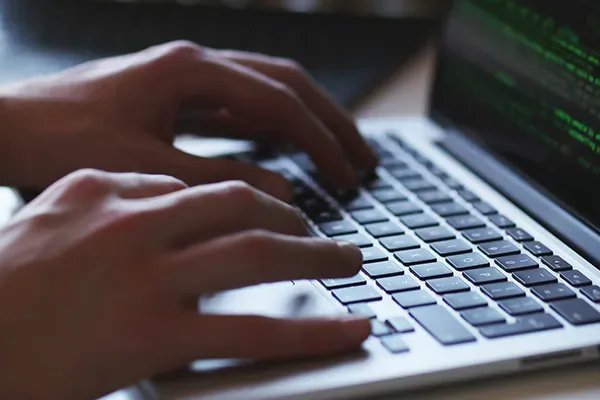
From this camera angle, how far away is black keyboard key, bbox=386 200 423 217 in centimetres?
72

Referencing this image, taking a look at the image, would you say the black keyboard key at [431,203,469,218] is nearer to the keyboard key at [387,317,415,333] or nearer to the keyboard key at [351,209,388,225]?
the keyboard key at [351,209,388,225]

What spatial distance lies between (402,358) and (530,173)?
0.30m

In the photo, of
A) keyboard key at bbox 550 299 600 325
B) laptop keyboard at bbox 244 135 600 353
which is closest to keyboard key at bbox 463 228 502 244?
laptop keyboard at bbox 244 135 600 353

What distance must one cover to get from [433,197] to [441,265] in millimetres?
134

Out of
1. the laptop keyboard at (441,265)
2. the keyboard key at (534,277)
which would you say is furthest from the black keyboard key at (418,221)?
the keyboard key at (534,277)

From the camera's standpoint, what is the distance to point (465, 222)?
0.70m

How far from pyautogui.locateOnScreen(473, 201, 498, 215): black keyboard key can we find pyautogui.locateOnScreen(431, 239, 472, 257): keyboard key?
0.07 meters

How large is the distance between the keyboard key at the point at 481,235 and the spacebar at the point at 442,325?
0.38 feet

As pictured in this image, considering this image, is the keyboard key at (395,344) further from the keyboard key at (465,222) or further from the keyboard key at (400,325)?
the keyboard key at (465,222)

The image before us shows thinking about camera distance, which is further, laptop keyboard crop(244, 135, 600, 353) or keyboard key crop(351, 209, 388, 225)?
keyboard key crop(351, 209, 388, 225)

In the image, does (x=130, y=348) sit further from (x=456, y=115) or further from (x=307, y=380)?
(x=456, y=115)

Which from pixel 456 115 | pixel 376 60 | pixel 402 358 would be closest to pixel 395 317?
pixel 402 358

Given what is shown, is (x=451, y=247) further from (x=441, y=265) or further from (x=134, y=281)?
(x=134, y=281)

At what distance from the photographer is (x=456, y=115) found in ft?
2.86
